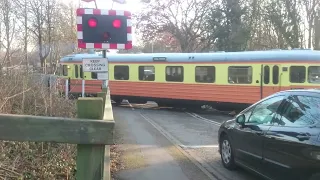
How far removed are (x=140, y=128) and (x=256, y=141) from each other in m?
7.36

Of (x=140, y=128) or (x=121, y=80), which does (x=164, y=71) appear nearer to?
(x=121, y=80)

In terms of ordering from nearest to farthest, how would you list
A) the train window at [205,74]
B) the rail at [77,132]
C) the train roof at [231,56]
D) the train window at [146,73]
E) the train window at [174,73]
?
the rail at [77,132] → the train roof at [231,56] → the train window at [205,74] → the train window at [174,73] → the train window at [146,73]

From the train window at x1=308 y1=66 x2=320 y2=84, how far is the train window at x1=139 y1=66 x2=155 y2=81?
8.04m

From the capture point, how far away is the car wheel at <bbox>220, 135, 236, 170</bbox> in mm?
7129

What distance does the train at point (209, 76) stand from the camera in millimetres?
16281

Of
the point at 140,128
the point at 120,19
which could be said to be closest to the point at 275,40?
the point at 140,128

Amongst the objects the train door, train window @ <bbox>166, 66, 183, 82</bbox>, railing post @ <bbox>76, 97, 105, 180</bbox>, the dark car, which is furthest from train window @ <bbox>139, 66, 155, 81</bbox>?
railing post @ <bbox>76, 97, 105, 180</bbox>

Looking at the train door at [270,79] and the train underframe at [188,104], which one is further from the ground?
the train door at [270,79]

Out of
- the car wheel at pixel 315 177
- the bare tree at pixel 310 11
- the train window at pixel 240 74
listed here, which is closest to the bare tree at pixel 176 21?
the bare tree at pixel 310 11

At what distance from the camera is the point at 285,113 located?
537 cm

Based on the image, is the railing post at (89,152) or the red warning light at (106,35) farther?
the red warning light at (106,35)

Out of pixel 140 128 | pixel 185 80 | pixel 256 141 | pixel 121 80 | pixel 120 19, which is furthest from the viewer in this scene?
pixel 121 80

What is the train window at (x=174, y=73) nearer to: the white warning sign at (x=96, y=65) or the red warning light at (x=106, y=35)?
the white warning sign at (x=96, y=65)

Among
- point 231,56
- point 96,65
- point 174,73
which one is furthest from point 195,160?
point 174,73
